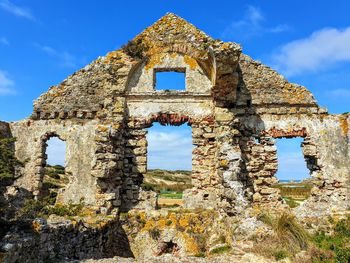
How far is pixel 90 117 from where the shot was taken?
38.0 ft

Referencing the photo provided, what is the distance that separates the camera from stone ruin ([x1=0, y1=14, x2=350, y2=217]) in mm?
10758

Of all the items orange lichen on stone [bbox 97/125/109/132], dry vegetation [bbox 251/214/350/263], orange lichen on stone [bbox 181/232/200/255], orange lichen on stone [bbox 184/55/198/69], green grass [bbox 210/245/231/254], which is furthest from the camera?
orange lichen on stone [bbox 184/55/198/69]

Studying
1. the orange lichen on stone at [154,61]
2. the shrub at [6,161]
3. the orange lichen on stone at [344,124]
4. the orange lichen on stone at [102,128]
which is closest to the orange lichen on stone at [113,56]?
the orange lichen on stone at [154,61]

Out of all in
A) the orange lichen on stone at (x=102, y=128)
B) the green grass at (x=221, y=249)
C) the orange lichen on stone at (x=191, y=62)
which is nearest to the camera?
the green grass at (x=221, y=249)

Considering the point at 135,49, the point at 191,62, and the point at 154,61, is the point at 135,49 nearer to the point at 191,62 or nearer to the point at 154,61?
the point at 154,61

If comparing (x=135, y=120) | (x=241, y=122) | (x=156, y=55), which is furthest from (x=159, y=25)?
(x=241, y=122)

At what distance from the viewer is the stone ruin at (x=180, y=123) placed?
10.8 meters

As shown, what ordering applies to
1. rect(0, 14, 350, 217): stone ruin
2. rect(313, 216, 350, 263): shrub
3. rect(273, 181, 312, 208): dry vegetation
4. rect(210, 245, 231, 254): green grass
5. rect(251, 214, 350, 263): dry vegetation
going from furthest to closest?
rect(273, 181, 312, 208): dry vegetation → rect(0, 14, 350, 217): stone ruin → rect(210, 245, 231, 254): green grass → rect(251, 214, 350, 263): dry vegetation → rect(313, 216, 350, 263): shrub

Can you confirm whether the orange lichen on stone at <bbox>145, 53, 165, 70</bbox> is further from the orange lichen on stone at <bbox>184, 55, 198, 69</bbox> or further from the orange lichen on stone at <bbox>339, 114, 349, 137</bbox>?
the orange lichen on stone at <bbox>339, 114, 349, 137</bbox>

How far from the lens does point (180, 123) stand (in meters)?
11.4

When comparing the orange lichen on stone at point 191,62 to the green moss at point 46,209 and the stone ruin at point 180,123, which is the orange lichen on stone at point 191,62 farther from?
the green moss at point 46,209

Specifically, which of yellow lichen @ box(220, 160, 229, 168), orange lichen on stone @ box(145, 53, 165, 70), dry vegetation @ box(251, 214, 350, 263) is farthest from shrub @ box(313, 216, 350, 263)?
orange lichen on stone @ box(145, 53, 165, 70)

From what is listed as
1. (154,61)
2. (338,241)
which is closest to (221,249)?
(338,241)

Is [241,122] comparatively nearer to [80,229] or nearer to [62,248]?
[80,229]
